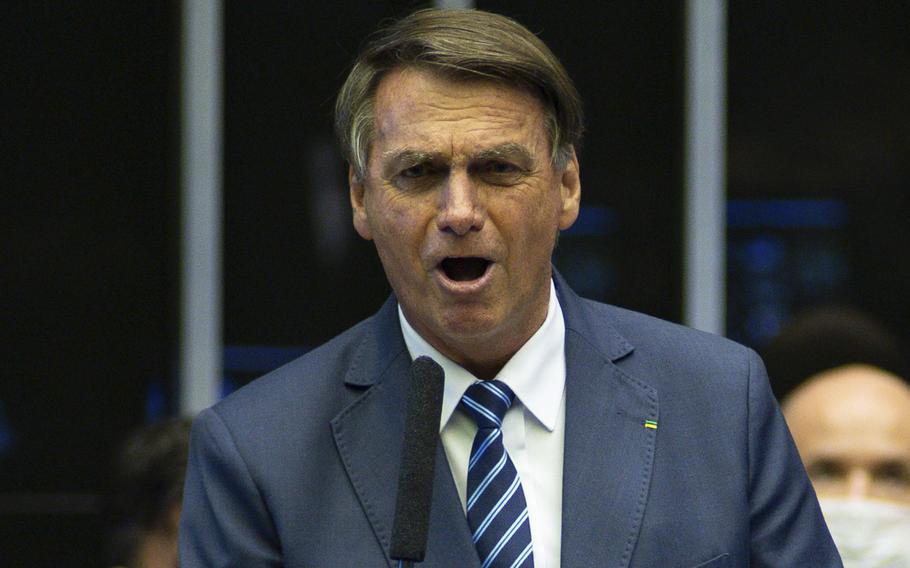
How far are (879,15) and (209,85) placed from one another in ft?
8.95

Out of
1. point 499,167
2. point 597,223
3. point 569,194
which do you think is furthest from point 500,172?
point 597,223

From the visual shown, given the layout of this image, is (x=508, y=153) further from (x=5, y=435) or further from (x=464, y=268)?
(x=5, y=435)

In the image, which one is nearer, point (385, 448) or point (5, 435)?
point (385, 448)

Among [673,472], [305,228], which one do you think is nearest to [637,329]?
[673,472]

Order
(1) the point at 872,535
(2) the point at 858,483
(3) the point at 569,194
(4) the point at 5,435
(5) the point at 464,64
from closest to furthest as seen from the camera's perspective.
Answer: (5) the point at 464,64
(3) the point at 569,194
(1) the point at 872,535
(2) the point at 858,483
(4) the point at 5,435

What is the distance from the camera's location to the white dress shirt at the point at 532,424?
2980 millimetres

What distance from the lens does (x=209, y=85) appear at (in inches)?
257

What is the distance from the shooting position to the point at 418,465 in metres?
2.34

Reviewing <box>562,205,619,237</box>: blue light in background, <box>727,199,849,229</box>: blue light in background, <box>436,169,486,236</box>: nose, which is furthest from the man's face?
<box>727,199,849,229</box>: blue light in background

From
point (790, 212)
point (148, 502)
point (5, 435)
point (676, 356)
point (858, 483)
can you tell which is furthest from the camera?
point (790, 212)

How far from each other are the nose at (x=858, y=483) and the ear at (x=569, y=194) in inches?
56.3

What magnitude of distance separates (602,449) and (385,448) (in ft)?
1.30

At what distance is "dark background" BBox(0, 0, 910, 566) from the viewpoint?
21.3 ft

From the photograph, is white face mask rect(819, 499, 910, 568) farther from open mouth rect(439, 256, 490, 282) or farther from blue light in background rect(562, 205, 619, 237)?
blue light in background rect(562, 205, 619, 237)
